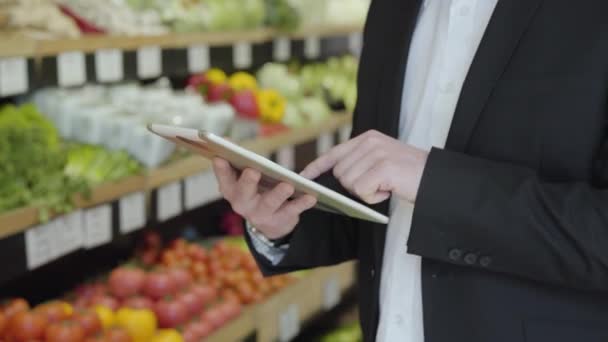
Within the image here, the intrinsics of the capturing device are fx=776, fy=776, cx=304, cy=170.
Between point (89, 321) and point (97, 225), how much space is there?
33cm

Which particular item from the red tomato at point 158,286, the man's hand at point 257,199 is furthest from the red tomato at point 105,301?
the man's hand at point 257,199

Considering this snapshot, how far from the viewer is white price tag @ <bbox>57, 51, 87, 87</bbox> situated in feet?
7.74

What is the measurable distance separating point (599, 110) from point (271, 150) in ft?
7.49

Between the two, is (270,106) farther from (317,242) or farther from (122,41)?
(317,242)

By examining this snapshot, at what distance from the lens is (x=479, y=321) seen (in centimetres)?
131

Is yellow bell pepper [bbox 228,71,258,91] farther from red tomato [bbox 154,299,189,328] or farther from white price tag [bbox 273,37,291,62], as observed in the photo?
red tomato [bbox 154,299,189,328]

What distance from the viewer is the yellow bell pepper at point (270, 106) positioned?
375cm

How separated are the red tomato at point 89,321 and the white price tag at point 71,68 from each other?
74 centimetres

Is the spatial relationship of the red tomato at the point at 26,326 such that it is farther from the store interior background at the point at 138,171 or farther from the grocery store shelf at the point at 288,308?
the grocery store shelf at the point at 288,308

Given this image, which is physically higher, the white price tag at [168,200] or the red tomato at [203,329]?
the white price tag at [168,200]

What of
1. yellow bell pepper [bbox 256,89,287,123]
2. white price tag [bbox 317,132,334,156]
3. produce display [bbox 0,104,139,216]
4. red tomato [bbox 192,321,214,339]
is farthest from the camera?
white price tag [bbox 317,132,334,156]

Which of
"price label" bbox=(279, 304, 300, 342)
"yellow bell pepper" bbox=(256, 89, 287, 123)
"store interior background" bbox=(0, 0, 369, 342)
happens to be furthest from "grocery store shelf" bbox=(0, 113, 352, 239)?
"price label" bbox=(279, 304, 300, 342)

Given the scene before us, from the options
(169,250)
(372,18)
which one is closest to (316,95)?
(169,250)

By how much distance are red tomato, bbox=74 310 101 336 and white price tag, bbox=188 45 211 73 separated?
128 centimetres
